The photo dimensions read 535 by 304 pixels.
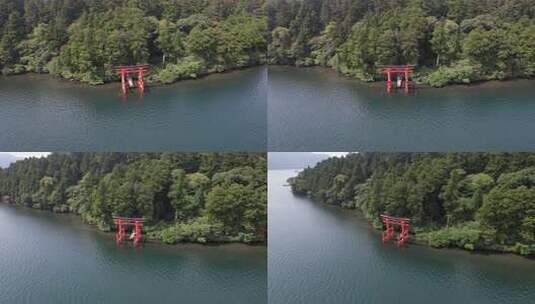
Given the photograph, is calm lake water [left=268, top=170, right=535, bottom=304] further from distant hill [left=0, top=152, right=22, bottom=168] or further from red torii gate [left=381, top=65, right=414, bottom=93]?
distant hill [left=0, top=152, right=22, bottom=168]

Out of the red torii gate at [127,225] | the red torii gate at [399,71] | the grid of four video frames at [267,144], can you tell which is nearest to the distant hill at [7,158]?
the grid of four video frames at [267,144]

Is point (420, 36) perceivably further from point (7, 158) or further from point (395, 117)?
point (7, 158)

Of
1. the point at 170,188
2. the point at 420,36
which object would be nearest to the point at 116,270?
the point at 170,188

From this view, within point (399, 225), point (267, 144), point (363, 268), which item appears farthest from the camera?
point (399, 225)

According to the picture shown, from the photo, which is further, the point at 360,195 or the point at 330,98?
the point at 360,195

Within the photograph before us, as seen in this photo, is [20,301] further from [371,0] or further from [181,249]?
[371,0]

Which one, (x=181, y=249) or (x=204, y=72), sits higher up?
(x=204, y=72)

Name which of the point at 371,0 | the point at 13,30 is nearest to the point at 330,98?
the point at 371,0
